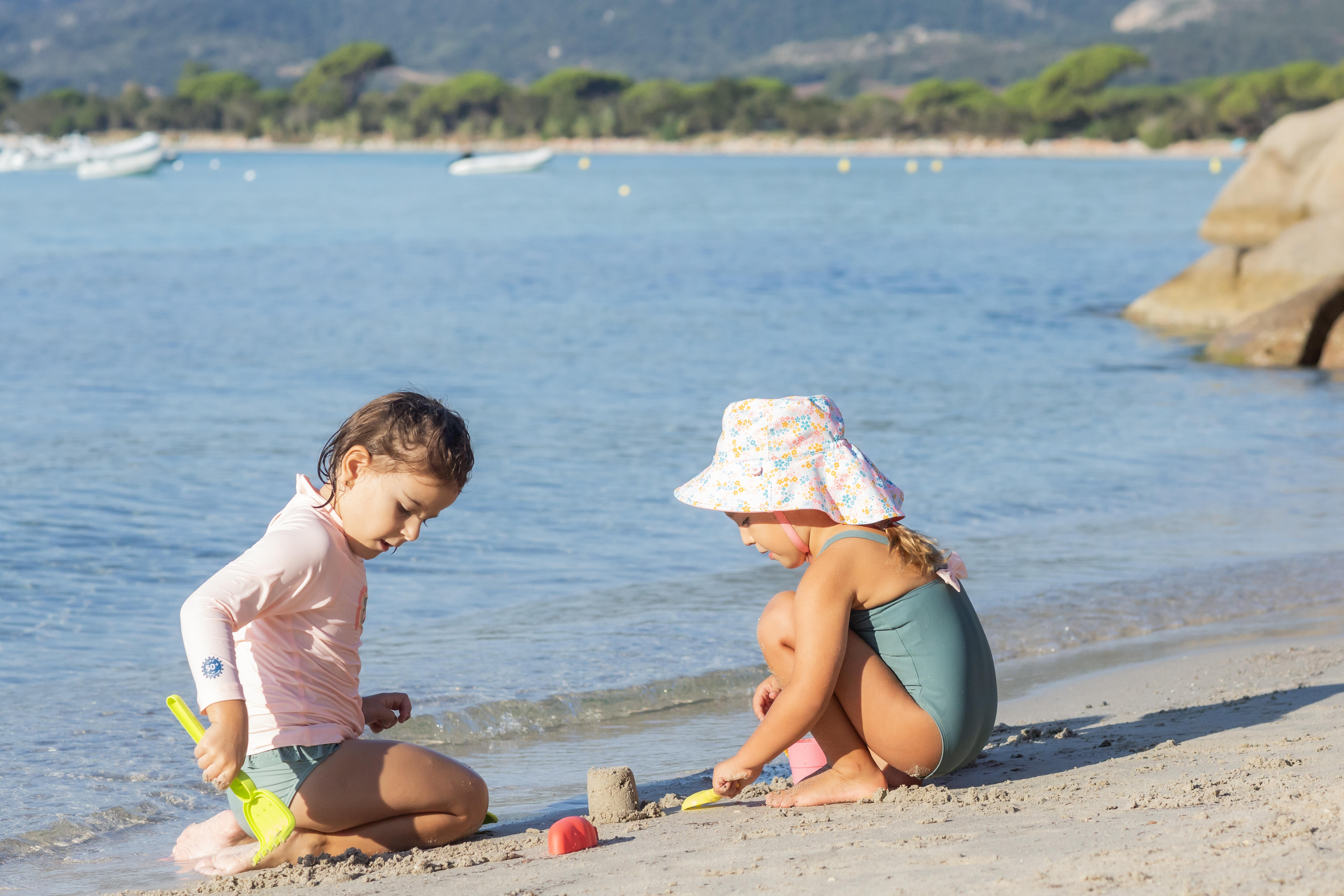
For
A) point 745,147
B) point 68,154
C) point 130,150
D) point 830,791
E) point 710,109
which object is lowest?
point 830,791

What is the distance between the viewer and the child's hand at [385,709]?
323cm

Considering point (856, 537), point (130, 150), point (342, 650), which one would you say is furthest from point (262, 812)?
point (130, 150)

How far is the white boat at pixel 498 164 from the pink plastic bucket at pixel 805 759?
62.7m

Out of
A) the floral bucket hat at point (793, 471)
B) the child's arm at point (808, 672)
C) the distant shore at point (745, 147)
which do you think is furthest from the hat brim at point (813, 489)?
the distant shore at point (745, 147)

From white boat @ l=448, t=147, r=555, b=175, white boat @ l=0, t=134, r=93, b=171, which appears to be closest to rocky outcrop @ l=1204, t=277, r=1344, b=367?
white boat @ l=448, t=147, r=555, b=175

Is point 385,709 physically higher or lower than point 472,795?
higher

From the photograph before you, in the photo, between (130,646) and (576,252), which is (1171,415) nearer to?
(130,646)

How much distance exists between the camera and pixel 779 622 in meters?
3.07

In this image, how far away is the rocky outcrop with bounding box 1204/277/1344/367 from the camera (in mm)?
12703

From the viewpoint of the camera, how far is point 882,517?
9.79 ft

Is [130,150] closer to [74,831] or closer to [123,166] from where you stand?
[123,166]

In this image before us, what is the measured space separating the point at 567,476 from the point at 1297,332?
25.7 feet

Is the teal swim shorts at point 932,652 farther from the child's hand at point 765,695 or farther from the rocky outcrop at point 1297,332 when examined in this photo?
the rocky outcrop at point 1297,332

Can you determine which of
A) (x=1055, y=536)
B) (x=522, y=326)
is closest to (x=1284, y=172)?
(x=522, y=326)
